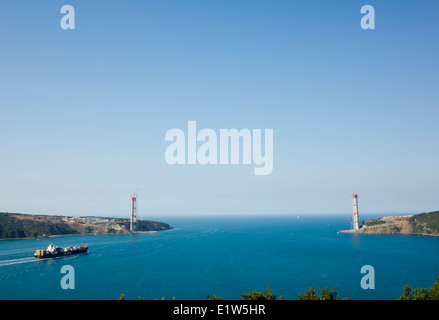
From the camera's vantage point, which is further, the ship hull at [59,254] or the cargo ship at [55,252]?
the cargo ship at [55,252]

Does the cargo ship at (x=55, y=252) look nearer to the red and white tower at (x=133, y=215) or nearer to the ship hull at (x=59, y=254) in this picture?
the ship hull at (x=59, y=254)

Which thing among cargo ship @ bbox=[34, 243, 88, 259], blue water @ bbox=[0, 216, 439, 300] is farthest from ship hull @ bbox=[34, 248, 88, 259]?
blue water @ bbox=[0, 216, 439, 300]

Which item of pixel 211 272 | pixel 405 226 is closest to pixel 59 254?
pixel 211 272

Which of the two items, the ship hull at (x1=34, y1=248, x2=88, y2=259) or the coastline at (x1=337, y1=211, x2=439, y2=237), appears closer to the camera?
the ship hull at (x1=34, y1=248, x2=88, y2=259)

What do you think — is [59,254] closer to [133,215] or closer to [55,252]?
[55,252]

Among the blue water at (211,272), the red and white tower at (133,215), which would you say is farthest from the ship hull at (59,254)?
the red and white tower at (133,215)

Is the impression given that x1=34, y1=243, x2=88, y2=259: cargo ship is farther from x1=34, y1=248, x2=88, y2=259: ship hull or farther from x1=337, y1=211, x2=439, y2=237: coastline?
x1=337, y1=211, x2=439, y2=237: coastline

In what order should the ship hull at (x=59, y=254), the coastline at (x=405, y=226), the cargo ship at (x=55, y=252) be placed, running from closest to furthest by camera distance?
the ship hull at (x=59, y=254) < the cargo ship at (x=55, y=252) < the coastline at (x=405, y=226)

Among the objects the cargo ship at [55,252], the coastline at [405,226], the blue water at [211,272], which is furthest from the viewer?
the coastline at [405,226]

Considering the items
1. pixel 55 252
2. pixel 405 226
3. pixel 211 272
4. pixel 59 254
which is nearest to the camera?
pixel 211 272

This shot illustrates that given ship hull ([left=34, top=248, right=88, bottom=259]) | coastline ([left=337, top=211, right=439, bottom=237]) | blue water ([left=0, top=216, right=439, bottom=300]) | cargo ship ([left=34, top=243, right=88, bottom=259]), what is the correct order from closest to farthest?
blue water ([left=0, top=216, right=439, bottom=300]) < ship hull ([left=34, top=248, right=88, bottom=259]) < cargo ship ([left=34, top=243, right=88, bottom=259]) < coastline ([left=337, top=211, right=439, bottom=237])

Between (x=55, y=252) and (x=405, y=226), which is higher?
(x=55, y=252)
